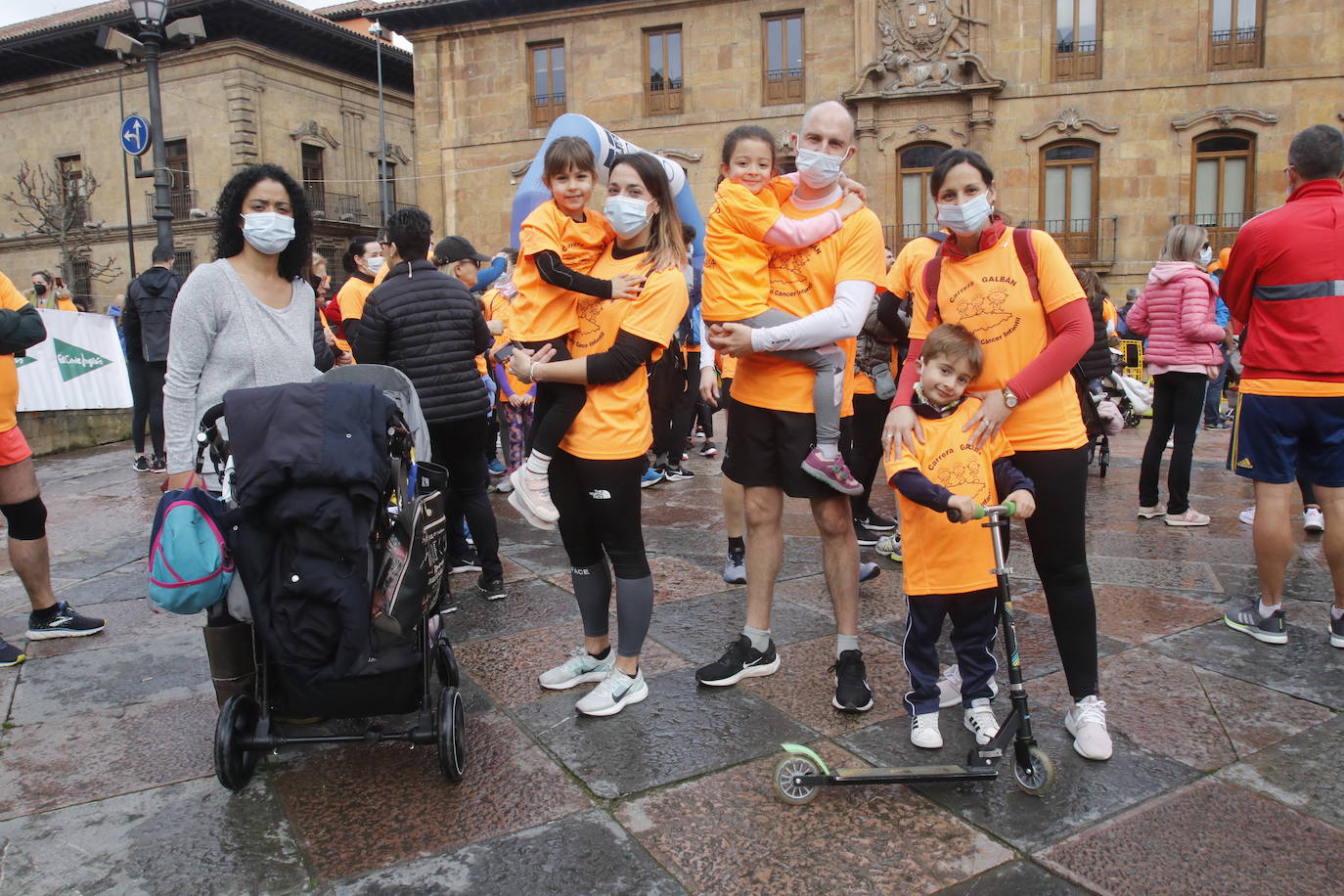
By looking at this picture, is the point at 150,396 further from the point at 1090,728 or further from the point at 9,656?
the point at 1090,728

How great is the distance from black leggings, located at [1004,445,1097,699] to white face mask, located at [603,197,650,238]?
1506 mm

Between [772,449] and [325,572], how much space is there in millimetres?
1661

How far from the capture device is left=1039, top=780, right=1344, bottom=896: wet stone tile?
241 cm

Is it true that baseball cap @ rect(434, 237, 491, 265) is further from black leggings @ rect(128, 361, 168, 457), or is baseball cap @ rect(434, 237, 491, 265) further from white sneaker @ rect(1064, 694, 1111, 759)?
white sneaker @ rect(1064, 694, 1111, 759)

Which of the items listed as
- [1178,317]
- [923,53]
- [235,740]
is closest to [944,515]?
[235,740]

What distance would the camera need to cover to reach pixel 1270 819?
270 centimetres

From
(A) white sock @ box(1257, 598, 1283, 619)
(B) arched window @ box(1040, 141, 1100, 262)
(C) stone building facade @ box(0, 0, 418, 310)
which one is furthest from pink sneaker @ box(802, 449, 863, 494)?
(C) stone building facade @ box(0, 0, 418, 310)

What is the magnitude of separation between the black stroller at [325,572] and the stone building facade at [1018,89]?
2217 centimetres

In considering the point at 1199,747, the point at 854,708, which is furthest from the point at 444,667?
the point at 1199,747

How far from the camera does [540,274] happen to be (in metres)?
3.42

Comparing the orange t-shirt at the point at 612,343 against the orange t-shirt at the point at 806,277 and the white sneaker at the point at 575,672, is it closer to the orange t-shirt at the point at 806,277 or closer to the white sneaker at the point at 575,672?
the orange t-shirt at the point at 806,277

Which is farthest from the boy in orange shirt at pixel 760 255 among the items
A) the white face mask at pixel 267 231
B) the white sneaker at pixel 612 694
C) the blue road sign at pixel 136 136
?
the blue road sign at pixel 136 136

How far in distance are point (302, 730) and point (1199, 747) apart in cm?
295

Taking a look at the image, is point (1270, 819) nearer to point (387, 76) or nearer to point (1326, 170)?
point (1326, 170)
